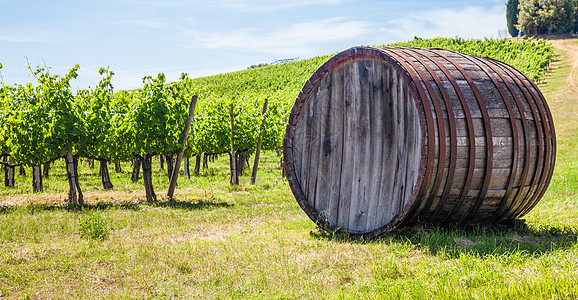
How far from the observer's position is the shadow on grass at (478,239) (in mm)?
4377

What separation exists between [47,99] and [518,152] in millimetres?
10639

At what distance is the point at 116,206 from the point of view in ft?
35.5

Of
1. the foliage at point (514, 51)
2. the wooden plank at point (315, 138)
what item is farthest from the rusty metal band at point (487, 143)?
the foliage at point (514, 51)

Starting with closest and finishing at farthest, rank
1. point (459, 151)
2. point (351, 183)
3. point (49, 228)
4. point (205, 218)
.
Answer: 1. point (459, 151)
2. point (351, 183)
3. point (49, 228)
4. point (205, 218)

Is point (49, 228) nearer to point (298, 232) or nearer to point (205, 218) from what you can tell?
point (205, 218)

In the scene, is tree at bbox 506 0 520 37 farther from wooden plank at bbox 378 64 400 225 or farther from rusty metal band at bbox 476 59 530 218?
wooden plank at bbox 378 64 400 225

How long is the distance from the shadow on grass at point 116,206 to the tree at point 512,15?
89.4 meters

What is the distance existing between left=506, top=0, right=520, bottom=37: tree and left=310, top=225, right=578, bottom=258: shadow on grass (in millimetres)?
91931

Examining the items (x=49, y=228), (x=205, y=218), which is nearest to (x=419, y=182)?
(x=205, y=218)

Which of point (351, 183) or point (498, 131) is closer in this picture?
point (498, 131)

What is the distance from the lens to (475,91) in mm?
4648

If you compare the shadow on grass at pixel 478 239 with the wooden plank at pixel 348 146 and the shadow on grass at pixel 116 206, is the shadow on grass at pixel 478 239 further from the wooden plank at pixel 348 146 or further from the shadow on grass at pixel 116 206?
the shadow on grass at pixel 116 206

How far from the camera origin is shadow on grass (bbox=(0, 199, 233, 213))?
10.3 m

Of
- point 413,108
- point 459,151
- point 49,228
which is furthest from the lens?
point 49,228
